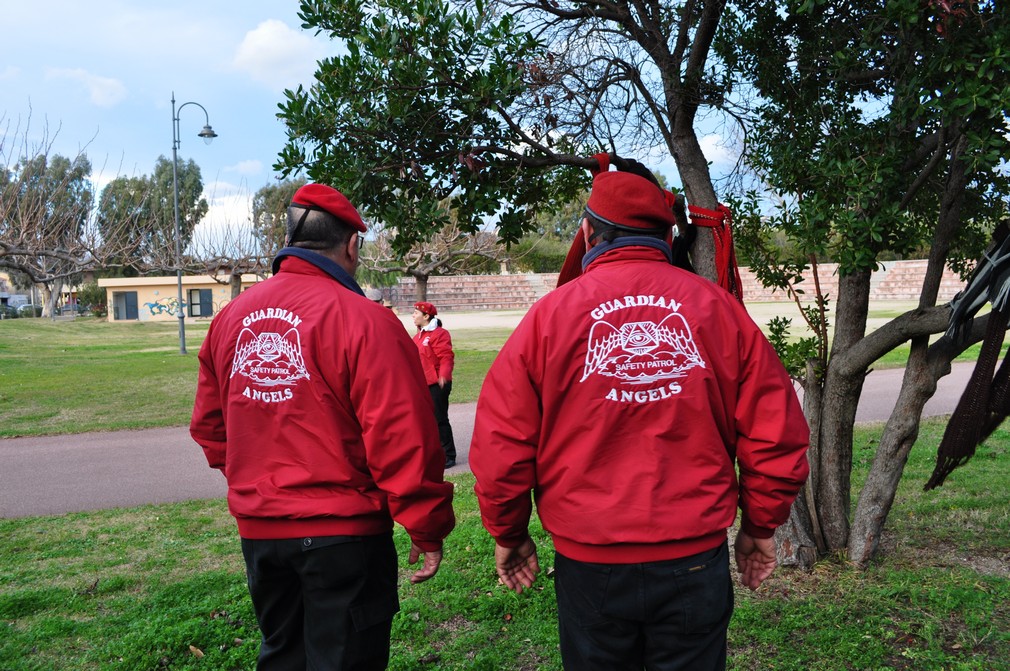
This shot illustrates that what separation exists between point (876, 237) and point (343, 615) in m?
2.76

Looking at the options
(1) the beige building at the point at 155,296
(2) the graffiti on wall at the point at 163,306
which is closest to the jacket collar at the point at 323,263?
(1) the beige building at the point at 155,296

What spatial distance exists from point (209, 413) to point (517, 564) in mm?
1309

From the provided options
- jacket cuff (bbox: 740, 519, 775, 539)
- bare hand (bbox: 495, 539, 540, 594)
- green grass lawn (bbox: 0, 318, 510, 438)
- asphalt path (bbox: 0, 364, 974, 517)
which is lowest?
green grass lawn (bbox: 0, 318, 510, 438)

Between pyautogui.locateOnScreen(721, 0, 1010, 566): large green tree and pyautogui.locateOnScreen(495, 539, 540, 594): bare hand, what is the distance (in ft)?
7.19

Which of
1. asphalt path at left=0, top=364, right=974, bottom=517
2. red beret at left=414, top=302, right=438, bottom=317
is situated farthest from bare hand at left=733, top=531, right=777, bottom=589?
red beret at left=414, top=302, right=438, bottom=317

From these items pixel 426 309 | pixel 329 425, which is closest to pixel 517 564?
pixel 329 425

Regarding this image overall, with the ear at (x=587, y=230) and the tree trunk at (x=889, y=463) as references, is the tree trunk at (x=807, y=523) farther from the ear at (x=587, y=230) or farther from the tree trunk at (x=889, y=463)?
the ear at (x=587, y=230)

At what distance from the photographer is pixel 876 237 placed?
12.0 feet

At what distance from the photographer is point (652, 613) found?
7.33 feet

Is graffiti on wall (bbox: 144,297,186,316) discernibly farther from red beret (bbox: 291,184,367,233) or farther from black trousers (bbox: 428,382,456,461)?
red beret (bbox: 291,184,367,233)

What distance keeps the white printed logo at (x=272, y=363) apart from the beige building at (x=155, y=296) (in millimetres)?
50836

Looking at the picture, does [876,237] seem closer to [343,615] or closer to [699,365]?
[699,365]

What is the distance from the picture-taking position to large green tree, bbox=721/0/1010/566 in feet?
A: 11.2

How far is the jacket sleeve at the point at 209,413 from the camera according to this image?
2990mm
